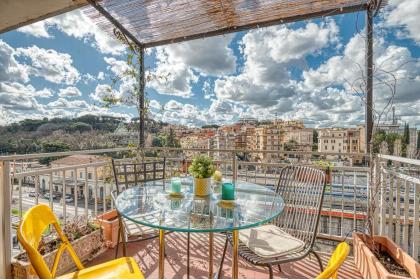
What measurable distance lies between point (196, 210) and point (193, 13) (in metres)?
2.53

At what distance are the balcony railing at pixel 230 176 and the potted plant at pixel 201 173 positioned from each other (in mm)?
1270

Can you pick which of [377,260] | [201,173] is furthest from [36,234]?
A: [377,260]

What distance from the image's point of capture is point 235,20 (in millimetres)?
3117

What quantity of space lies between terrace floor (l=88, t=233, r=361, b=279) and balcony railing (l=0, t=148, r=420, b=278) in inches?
15.2

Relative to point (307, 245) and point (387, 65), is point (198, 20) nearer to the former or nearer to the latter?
point (387, 65)

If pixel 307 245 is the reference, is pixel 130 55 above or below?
above

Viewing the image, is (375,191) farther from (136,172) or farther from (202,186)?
(136,172)

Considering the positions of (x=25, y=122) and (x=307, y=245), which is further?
(x=25, y=122)

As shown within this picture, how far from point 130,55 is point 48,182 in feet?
6.98

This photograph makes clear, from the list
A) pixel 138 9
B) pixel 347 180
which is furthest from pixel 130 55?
pixel 347 180

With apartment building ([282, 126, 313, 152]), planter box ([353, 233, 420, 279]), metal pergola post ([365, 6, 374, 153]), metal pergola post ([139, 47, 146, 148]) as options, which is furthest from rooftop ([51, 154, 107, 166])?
metal pergola post ([365, 6, 374, 153])

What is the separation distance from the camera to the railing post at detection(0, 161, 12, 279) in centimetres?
187

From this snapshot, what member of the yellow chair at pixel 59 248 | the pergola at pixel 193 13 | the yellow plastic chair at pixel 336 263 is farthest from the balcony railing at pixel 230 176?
the yellow plastic chair at pixel 336 263

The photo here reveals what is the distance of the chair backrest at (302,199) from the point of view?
1.81 meters
